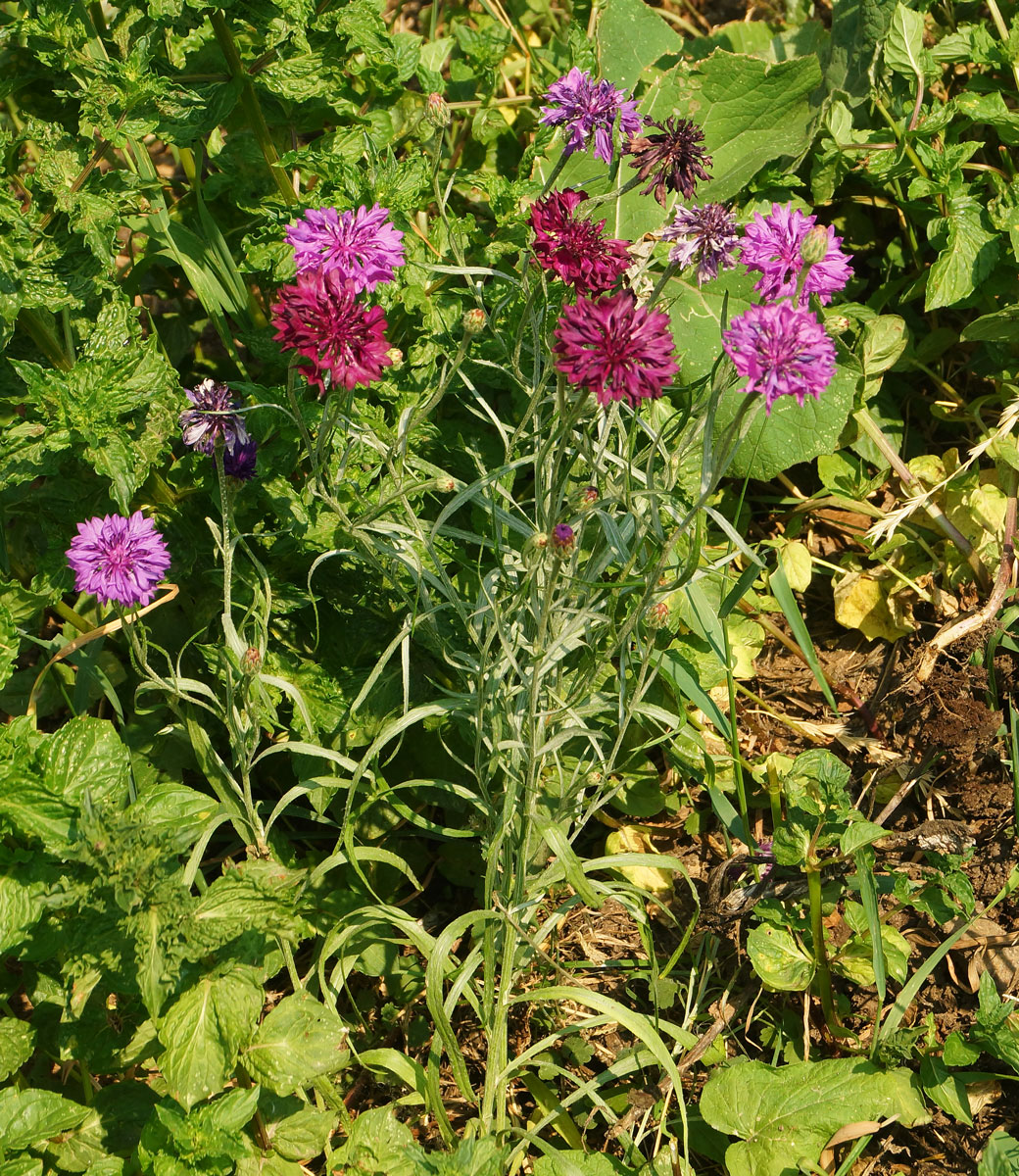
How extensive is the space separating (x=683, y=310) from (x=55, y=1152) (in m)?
2.16

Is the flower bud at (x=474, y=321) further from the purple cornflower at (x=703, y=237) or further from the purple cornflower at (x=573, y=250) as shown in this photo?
the purple cornflower at (x=703, y=237)

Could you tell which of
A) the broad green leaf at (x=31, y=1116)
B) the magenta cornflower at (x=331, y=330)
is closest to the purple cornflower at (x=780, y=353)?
the magenta cornflower at (x=331, y=330)

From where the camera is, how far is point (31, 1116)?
172 centimetres

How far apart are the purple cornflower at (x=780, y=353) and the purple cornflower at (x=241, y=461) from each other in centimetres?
85

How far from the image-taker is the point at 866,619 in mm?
2598

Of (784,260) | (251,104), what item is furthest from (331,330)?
(251,104)

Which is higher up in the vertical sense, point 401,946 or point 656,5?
point 656,5

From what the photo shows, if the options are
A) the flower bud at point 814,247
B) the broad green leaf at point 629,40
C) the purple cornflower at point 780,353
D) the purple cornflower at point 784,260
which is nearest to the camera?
A: the purple cornflower at point 780,353

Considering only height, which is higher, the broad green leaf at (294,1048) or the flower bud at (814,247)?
the flower bud at (814,247)

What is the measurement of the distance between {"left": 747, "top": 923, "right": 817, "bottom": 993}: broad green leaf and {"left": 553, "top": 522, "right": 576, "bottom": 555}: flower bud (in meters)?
0.92

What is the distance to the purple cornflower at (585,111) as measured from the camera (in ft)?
5.89

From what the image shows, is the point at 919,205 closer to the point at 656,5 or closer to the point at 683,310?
the point at 683,310

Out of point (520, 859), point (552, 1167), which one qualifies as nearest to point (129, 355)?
point (520, 859)

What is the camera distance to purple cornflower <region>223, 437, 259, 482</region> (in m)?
1.82
